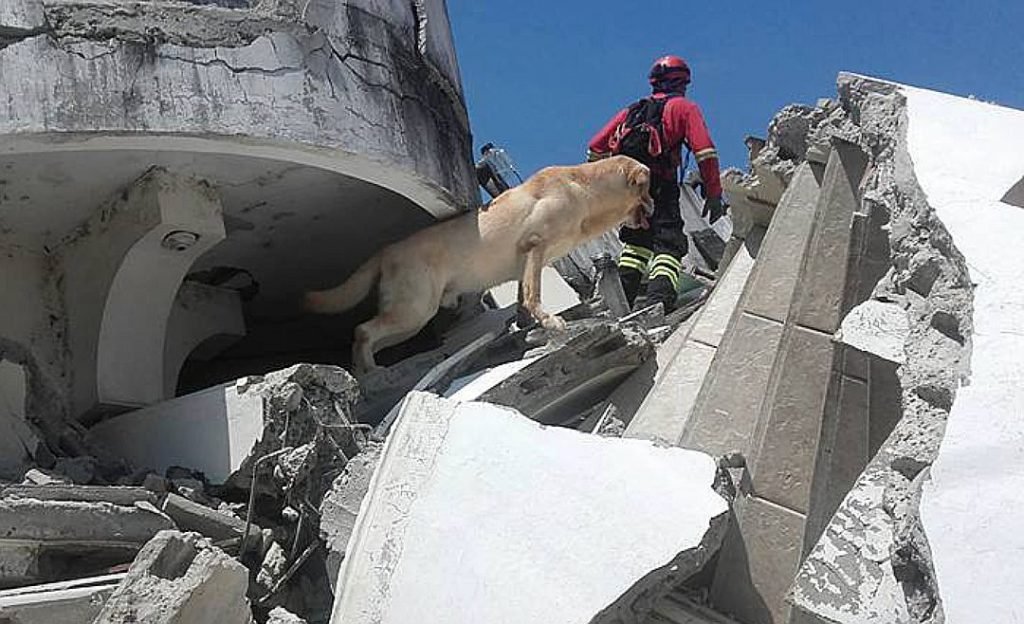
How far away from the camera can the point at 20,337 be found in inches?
260

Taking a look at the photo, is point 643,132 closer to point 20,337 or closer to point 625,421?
point 625,421

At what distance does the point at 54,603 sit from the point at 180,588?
1.80 ft

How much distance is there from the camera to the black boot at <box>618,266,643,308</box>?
27.2 ft

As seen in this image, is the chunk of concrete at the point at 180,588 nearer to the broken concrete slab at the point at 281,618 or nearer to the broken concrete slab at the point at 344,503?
the broken concrete slab at the point at 281,618

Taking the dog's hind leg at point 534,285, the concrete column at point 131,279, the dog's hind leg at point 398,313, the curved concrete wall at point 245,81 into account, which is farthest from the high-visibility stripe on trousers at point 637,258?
the concrete column at point 131,279

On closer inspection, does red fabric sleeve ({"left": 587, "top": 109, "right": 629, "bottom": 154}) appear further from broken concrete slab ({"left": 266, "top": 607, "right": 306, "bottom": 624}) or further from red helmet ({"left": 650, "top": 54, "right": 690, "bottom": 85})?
broken concrete slab ({"left": 266, "top": 607, "right": 306, "bottom": 624})

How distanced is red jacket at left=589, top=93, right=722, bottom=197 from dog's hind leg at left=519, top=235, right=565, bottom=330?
4.75 feet

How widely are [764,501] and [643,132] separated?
4.12m

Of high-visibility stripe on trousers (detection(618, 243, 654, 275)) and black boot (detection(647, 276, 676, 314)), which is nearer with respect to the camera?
black boot (detection(647, 276, 676, 314))

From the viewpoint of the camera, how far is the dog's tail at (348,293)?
7.28 m

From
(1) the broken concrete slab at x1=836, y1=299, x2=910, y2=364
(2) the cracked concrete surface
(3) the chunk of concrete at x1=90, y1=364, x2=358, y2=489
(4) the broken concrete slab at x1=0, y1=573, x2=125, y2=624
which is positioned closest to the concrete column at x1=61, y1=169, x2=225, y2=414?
(3) the chunk of concrete at x1=90, y1=364, x2=358, y2=489

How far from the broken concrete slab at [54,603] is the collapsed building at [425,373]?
0.5 inches

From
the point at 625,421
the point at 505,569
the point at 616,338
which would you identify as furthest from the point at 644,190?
the point at 505,569

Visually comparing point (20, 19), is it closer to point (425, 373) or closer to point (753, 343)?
point (425, 373)
